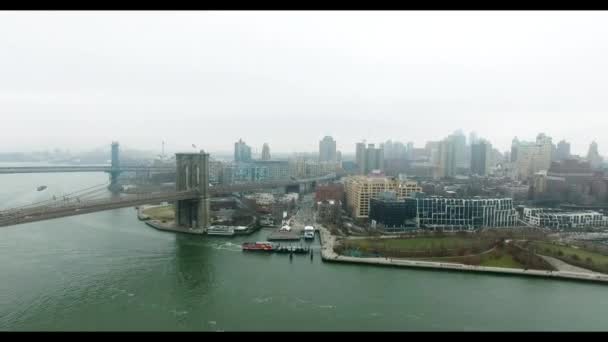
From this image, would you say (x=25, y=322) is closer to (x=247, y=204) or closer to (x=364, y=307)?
(x=364, y=307)

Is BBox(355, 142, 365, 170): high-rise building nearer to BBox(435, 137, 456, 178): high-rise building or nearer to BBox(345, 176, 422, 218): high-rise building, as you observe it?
BBox(435, 137, 456, 178): high-rise building

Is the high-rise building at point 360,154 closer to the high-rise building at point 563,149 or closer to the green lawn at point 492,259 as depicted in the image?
the high-rise building at point 563,149

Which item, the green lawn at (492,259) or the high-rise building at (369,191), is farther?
the high-rise building at (369,191)

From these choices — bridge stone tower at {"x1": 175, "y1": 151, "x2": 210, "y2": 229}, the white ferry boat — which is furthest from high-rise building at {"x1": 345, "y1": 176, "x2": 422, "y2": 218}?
bridge stone tower at {"x1": 175, "y1": 151, "x2": 210, "y2": 229}

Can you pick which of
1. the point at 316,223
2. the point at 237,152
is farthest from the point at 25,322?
the point at 237,152

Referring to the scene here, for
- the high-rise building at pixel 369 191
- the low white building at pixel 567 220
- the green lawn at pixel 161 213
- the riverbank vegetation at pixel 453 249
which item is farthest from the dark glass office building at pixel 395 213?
the green lawn at pixel 161 213

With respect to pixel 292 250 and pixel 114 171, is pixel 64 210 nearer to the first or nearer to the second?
pixel 292 250
